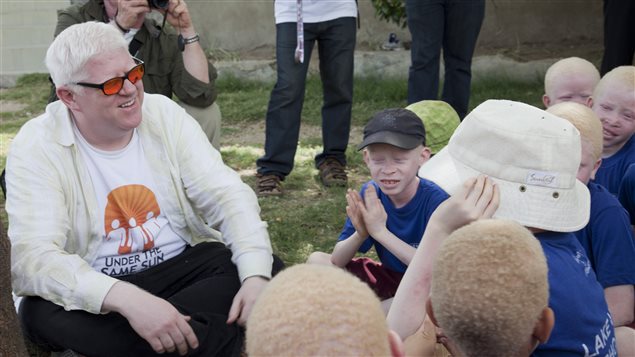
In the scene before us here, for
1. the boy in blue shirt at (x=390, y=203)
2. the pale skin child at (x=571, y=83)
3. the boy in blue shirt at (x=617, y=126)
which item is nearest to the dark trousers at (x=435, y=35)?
the pale skin child at (x=571, y=83)

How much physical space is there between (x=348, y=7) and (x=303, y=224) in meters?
1.42

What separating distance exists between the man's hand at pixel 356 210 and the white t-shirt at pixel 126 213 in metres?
0.66

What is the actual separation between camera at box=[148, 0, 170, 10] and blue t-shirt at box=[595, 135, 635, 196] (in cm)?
213

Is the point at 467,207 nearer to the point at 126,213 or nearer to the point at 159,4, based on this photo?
the point at 126,213

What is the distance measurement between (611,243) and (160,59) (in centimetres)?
250

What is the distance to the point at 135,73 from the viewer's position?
117 inches

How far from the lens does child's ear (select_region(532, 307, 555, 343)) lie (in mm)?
1782

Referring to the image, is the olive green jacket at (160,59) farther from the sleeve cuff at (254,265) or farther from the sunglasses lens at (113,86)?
the sleeve cuff at (254,265)

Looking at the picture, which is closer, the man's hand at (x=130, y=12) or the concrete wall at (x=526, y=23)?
the man's hand at (x=130, y=12)

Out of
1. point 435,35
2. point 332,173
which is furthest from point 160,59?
point 435,35

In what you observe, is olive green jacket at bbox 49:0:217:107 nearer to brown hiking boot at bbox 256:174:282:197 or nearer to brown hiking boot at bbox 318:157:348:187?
brown hiking boot at bbox 256:174:282:197

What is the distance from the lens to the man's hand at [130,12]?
4078 millimetres

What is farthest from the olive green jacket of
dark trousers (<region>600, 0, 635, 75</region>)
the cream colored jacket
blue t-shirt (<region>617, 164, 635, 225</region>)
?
dark trousers (<region>600, 0, 635, 75</region>)

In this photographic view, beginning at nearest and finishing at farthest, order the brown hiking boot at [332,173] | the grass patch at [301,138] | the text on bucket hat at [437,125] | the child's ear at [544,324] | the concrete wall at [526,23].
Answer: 1. the child's ear at [544,324]
2. the text on bucket hat at [437,125]
3. the grass patch at [301,138]
4. the brown hiking boot at [332,173]
5. the concrete wall at [526,23]
